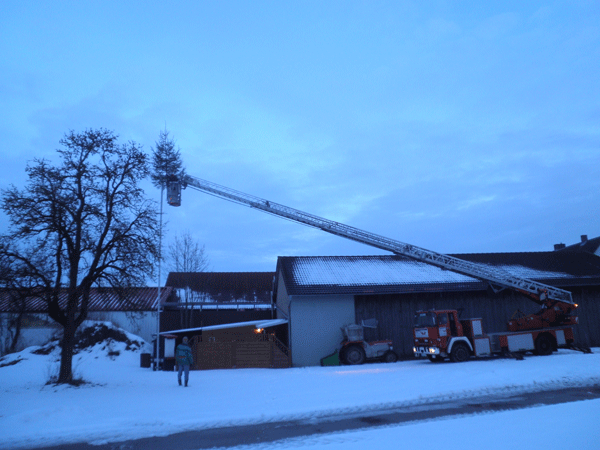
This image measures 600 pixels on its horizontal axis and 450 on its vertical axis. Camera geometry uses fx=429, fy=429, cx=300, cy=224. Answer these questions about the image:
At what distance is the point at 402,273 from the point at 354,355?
23.2ft

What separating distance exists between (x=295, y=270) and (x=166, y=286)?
15432 mm

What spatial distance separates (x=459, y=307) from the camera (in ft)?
84.2

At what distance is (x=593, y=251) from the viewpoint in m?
34.8

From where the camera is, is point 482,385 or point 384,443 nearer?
point 384,443

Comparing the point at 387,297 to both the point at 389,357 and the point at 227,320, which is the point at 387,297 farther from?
the point at 227,320

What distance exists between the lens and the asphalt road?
26.0 feet

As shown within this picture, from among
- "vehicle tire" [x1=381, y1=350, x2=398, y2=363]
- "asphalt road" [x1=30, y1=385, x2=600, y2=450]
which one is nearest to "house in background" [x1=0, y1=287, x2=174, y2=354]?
"vehicle tire" [x1=381, y1=350, x2=398, y2=363]

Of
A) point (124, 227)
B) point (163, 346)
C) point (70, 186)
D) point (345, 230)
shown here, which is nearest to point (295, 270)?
point (345, 230)

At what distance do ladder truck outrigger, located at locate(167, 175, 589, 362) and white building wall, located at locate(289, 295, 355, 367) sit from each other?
3.94 meters

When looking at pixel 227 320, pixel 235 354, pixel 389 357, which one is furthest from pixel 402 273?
pixel 227 320

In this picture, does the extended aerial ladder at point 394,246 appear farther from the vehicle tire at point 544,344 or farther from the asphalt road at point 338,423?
the asphalt road at point 338,423

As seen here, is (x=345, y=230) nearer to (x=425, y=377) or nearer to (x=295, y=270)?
(x=295, y=270)

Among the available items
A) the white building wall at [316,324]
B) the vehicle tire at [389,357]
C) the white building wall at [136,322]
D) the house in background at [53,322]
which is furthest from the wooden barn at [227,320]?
the vehicle tire at [389,357]

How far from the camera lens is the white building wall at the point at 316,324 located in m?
23.4
